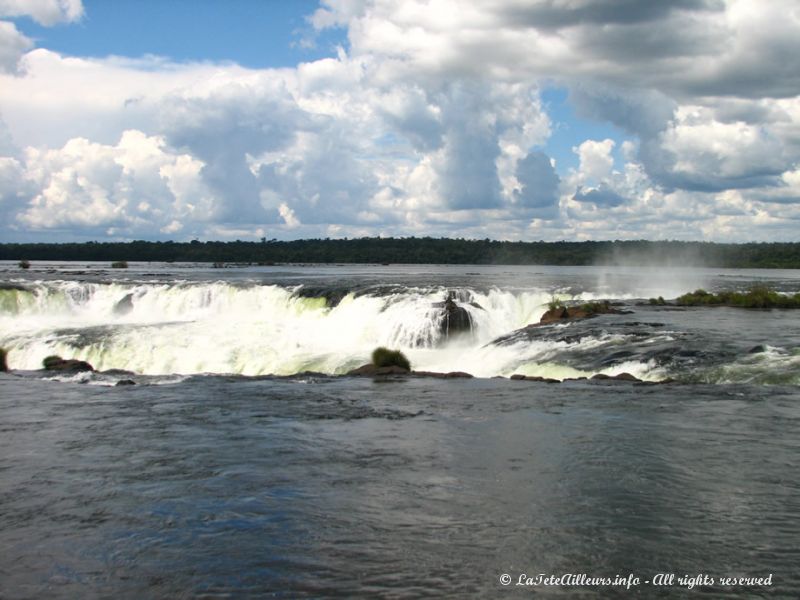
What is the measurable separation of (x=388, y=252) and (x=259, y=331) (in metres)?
110

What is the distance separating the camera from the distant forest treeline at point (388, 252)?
399ft

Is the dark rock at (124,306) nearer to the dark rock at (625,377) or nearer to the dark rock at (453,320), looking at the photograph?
the dark rock at (453,320)

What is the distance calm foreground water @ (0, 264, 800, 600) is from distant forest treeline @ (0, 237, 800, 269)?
338 feet

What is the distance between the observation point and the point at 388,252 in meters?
143

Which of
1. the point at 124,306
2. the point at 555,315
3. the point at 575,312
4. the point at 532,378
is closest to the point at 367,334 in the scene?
the point at 555,315

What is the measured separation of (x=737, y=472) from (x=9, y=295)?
4237 centimetres

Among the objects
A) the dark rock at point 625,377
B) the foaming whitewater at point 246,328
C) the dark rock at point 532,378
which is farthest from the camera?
the foaming whitewater at point 246,328

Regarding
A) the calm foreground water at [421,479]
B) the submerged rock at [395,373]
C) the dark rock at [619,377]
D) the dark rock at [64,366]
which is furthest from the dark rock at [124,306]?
the dark rock at [619,377]

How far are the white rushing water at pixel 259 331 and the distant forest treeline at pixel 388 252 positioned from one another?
8933 cm

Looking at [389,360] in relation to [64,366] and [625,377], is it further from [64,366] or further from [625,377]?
[64,366]

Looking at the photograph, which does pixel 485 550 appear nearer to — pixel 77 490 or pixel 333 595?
pixel 333 595

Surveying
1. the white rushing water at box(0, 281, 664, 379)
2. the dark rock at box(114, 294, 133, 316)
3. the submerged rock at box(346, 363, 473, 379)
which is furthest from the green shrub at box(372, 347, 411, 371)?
the dark rock at box(114, 294, 133, 316)

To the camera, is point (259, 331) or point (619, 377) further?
point (259, 331)

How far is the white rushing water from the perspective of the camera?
26656 millimetres
